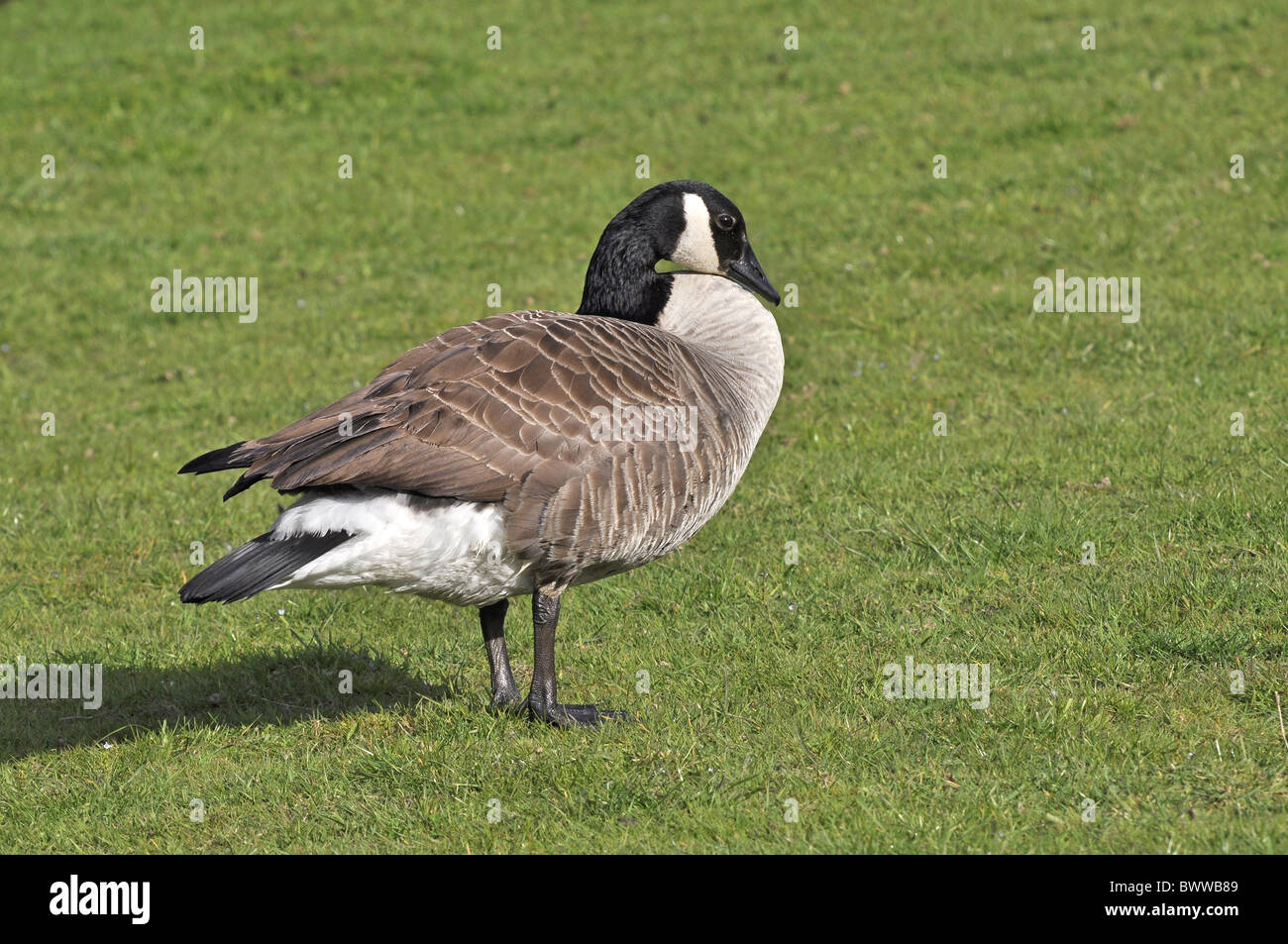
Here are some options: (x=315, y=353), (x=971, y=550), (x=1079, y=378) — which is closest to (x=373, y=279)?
(x=315, y=353)

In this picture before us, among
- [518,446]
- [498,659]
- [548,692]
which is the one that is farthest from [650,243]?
[548,692]

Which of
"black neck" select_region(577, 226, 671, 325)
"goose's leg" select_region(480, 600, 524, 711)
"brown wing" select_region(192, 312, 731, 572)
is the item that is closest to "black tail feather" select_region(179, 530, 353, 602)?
"brown wing" select_region(192, 312, 731, 572)

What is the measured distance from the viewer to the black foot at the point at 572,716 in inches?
240

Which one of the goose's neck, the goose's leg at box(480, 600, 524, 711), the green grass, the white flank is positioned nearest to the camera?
the white flank

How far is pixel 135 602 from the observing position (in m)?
7.92

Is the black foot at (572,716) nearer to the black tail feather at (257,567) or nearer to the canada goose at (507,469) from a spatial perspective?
the canada goose at (507,469)

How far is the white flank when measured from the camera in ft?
17.5

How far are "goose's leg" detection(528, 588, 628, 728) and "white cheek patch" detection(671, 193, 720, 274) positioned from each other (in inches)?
81.4

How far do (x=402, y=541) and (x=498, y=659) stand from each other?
1324 mm

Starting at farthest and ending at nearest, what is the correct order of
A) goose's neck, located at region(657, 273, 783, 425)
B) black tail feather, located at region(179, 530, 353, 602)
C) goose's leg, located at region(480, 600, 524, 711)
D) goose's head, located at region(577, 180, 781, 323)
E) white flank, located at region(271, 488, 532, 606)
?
goose's head, located at region(577, 180, 781, 323)
goose's neck, located at region(657, 273, 783, 425)
goose's leg, located at region(480, 600, 524, 711)
white flank, located at region(271, 488, 532, 606)
black tail feather, located at region(179, 530, 353, 602)

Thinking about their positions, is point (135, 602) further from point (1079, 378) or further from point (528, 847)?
point (1079, 378)

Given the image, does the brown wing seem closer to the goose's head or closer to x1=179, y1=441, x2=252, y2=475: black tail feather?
x1=179, y1=441, x2=252, y2=475: black tail feather

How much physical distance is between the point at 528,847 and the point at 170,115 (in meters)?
15.0
